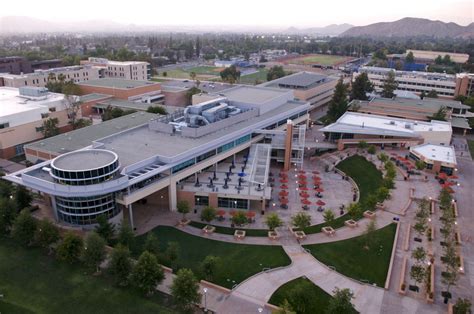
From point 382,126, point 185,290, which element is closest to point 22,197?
point 185,290

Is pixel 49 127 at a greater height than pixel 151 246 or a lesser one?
greater

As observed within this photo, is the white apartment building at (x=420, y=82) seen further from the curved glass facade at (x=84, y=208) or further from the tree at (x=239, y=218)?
the curved glass facade at (x=84, y=208)

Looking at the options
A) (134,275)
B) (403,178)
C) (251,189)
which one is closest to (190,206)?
(251,189)

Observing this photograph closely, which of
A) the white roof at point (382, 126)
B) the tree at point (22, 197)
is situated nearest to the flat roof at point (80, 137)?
the tree at point (22, 197)

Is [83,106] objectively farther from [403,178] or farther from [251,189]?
[403,178]

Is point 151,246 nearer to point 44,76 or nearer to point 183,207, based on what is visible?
point 183,207

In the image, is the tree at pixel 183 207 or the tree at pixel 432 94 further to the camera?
the tree at pixel 432 94

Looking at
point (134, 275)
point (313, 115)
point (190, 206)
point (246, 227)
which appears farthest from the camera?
point (313, 115)
